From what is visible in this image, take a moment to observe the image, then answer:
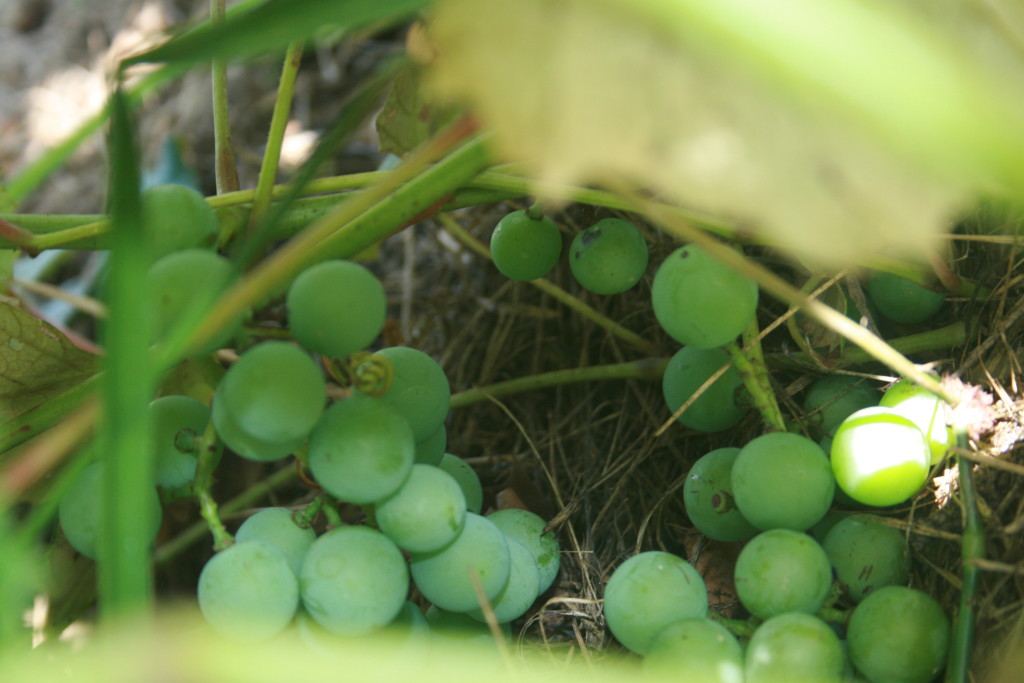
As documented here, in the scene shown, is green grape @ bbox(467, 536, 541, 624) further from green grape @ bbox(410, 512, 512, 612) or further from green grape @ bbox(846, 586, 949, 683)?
green grape @ bbox(846, 586, 949, 683)

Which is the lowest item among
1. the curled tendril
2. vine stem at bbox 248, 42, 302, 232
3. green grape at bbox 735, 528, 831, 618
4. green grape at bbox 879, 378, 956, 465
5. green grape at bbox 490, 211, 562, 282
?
green grape at bbox 735, 528, 831, 618

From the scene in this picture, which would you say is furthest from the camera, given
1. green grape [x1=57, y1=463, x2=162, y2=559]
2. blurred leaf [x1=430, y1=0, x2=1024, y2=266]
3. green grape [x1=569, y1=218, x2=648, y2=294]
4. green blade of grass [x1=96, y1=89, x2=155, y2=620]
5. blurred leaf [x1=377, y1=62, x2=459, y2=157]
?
blurred leaf [x1=377, y1=62, x2=459, y2=157]

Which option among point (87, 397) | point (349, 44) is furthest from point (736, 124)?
point (349, 44)

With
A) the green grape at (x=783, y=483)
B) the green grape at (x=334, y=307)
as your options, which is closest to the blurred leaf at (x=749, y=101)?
the green grape at (x=334, y=307)

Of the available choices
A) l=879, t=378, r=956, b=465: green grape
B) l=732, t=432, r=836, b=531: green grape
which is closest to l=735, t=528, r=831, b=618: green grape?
l=732, t=432, r=836, b=531: green grape

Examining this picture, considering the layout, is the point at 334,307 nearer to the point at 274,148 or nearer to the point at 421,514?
the point at 421,514

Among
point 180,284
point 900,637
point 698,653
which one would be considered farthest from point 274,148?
point 900,637

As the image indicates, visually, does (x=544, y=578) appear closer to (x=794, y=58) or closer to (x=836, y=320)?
(x=836, y=320)
